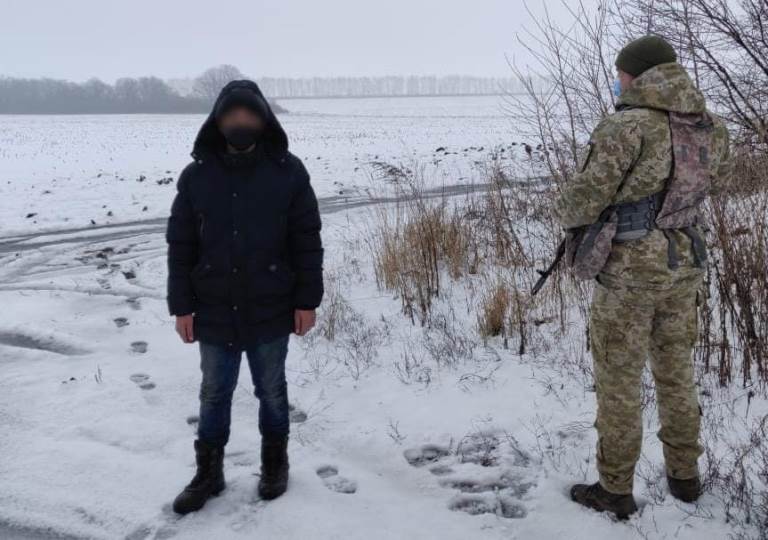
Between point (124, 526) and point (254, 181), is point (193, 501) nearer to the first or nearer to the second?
point (124, 526)

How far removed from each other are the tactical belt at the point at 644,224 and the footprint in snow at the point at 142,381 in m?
3.24

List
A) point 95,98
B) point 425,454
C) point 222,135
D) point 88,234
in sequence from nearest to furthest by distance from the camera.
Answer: point 222,135
point 425,454
point 88,234
point 95,98

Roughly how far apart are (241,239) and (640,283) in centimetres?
164

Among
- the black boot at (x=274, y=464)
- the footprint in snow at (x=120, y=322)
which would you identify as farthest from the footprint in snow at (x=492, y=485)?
the footprint in snow at (x=120, y=322)

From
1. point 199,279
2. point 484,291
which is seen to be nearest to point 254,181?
point 199,279

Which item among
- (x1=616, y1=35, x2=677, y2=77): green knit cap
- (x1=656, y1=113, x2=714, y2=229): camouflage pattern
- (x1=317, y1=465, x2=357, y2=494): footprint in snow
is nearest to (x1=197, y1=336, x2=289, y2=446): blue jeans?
(x1=317, y1=465, x2=357, y2=494): footprint in snow

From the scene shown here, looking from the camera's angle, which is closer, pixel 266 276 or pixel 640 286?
pixel 640 286

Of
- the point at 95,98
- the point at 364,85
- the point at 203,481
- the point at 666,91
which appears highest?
the point at 364,85

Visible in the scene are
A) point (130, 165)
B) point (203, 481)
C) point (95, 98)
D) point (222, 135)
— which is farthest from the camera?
point (95, 98)

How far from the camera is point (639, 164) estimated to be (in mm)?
2246

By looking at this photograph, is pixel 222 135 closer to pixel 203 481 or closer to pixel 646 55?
pixel 203 481

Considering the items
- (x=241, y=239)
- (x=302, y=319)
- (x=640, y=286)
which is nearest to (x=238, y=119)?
(x=241, y=239)

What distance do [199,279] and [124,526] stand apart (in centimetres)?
115

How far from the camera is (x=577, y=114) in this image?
5.07m
